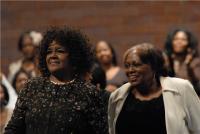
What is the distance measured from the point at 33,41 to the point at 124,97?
3147 mm

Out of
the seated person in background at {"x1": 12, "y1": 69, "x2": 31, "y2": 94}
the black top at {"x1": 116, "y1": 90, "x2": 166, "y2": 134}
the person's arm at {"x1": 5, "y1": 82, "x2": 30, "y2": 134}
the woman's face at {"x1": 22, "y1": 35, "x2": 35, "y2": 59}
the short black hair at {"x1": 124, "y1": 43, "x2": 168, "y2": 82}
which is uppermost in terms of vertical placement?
the woman's face at {"x1": 22, "y1": 35, "x2": 35, "y2": 59}

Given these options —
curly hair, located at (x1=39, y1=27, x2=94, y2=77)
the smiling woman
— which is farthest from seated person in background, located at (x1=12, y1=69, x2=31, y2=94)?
curly hair, located at (x1=39, y1=27, x2=94, y2=77)

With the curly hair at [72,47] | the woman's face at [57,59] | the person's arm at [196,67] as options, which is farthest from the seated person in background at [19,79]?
the woman's face at [57,59]

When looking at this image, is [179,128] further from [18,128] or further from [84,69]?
[18,128]

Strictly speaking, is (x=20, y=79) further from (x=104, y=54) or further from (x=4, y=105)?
(x=104, y=54)

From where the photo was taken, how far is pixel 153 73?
5.05 m

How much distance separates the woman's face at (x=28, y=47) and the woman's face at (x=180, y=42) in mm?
1680

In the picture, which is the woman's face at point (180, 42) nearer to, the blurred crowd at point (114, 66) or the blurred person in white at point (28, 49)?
the blurred crowd at point (114, 66)

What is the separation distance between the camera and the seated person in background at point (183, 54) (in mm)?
7074

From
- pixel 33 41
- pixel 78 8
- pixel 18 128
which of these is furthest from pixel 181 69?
pixel 18 128

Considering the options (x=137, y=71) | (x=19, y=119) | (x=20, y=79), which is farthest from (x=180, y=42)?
(x=19, y=119)

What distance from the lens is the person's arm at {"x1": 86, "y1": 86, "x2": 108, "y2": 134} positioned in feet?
14.2

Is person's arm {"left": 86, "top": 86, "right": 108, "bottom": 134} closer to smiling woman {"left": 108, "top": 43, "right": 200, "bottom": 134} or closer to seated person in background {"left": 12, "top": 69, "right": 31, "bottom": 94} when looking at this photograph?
smiling woman {"left": 108, "top": 43, "right": 200, "bottom": 134}

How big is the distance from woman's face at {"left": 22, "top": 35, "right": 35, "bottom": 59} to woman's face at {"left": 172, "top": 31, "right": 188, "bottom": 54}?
1.68 metres
